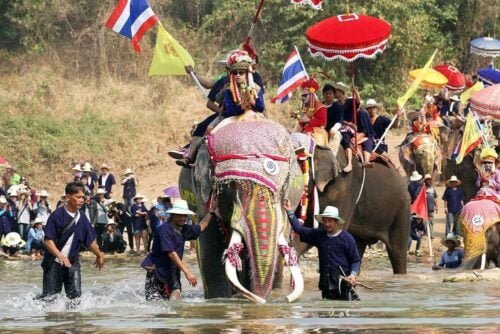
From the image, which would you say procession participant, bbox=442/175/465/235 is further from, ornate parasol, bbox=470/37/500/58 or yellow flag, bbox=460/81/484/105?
ornate parasol, bbox=470/37/500/58

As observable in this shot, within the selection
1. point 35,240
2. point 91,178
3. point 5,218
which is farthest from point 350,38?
point 91,178

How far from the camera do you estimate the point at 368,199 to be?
20.9 m

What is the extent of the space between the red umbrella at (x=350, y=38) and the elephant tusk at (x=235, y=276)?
5809 mm

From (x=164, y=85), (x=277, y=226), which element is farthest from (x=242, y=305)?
(x=164, y=85)

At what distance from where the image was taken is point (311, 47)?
21.5 m

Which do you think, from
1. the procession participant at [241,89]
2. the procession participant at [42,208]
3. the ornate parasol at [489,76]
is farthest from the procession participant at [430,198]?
the procession participant at [241,89]

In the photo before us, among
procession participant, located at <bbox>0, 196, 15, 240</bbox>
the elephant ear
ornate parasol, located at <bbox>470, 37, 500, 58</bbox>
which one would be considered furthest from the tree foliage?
the elephant ear

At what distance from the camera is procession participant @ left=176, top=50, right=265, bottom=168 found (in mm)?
16641

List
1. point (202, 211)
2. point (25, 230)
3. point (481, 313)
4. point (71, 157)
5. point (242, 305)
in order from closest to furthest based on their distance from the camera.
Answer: point (481, 313), point (242, 305), point (202, 211), point (25, 230), point (71, 157)

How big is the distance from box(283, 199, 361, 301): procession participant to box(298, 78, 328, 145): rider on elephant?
359cm

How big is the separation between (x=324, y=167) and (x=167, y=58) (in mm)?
2565

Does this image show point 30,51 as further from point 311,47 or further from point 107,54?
point 311,47

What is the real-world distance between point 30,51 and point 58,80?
219cm

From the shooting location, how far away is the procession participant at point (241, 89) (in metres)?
16.6
